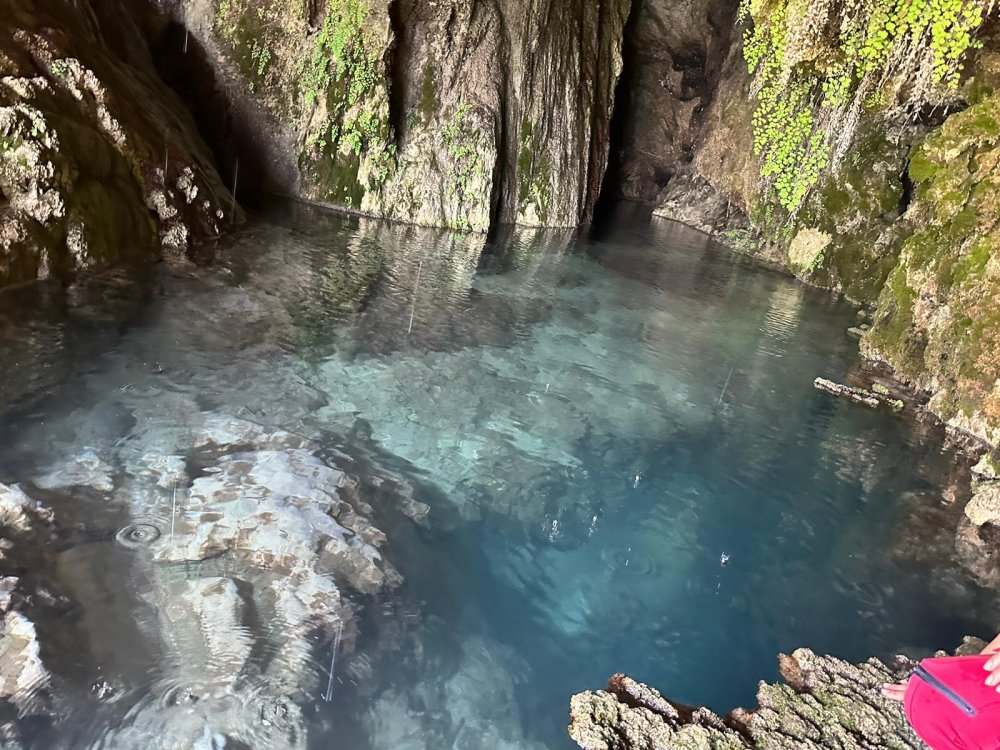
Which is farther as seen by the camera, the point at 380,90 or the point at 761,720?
the point at 380,90

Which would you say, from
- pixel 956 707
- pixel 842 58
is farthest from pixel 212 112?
pixel 956 707

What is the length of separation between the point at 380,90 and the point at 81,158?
7506 millimetres

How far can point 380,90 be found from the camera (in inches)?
527

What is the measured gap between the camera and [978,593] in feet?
14.9

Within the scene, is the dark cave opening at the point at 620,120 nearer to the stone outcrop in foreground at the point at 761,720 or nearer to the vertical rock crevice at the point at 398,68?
the vertical rock crevice at the point at 398,68

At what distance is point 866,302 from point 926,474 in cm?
790

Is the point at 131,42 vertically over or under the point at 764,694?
over

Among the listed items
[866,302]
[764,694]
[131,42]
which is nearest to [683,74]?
[866,302]

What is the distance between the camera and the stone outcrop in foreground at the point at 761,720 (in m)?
2.71

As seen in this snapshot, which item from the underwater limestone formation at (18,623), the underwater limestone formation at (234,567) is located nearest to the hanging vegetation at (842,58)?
the underwater limestone formation at (234,567)

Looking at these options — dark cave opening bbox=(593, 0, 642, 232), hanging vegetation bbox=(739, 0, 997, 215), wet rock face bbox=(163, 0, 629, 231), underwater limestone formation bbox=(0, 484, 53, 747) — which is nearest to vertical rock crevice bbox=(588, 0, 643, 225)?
dark cave opening bbox=(593, 0, 642, 232)

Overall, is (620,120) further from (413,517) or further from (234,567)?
(234,567)

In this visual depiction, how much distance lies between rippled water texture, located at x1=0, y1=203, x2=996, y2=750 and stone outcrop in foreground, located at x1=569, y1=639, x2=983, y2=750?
9.2 inches

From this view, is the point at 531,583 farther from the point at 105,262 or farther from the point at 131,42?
the point at 131,42
